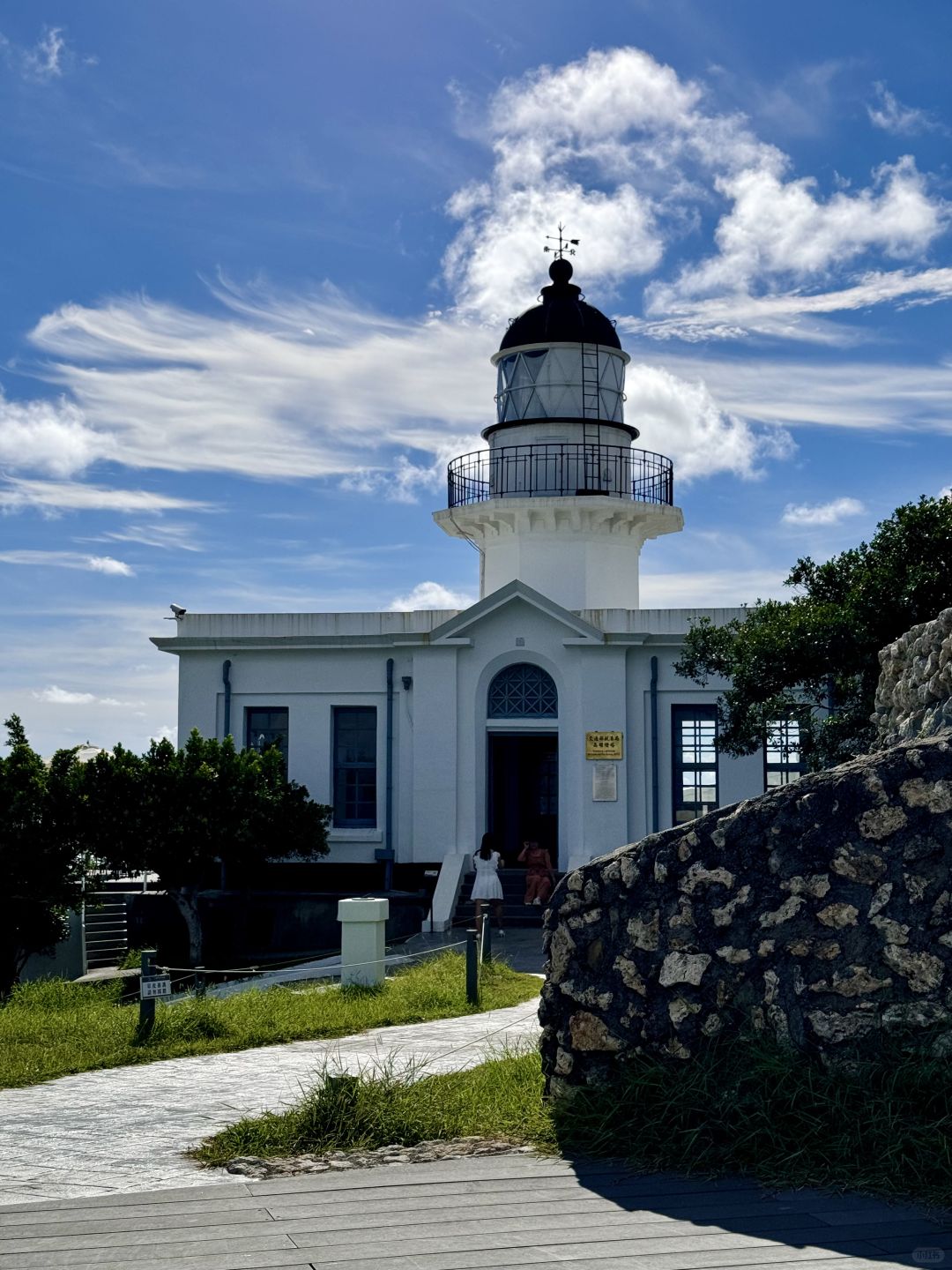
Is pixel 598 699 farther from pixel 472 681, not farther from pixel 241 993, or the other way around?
pixel 241 993

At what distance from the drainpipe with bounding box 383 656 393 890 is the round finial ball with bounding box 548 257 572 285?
30.1 ft

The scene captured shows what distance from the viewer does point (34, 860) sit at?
2145 centimetres

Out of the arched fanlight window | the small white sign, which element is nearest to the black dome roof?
the arched fanlight window

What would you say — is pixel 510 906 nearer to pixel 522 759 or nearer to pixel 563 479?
pixel 522 759

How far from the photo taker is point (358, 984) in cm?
1415

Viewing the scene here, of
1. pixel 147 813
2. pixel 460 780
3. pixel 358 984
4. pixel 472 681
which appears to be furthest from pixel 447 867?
pixel 358 984

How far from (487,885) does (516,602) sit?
5.76 meters

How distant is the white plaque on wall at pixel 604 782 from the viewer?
24062mm

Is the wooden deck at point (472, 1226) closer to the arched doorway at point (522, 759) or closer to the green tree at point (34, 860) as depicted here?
the green tree at point (34, 860)

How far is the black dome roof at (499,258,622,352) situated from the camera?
28.3m

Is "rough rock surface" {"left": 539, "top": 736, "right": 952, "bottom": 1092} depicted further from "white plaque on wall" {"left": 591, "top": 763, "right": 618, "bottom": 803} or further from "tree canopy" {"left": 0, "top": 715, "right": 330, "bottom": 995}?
"white plaque on wall" {"left": 591, "top": 763, "right": 618, "bottom": 803}

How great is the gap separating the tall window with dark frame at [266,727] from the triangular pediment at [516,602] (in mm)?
3351

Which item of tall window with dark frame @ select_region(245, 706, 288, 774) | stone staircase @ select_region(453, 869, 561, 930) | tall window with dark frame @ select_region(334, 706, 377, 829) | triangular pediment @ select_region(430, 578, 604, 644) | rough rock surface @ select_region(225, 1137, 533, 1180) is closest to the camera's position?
rough rock surface @ select_region(225, 1137, 533, 1180)

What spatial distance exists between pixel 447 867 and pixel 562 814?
2.19 m
